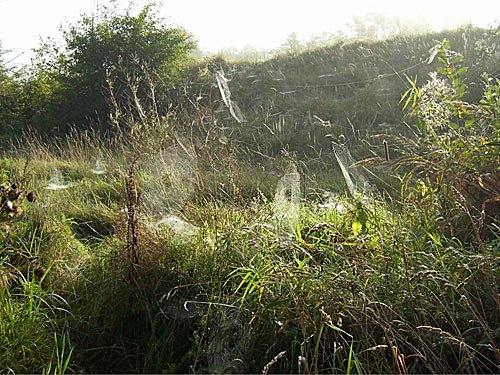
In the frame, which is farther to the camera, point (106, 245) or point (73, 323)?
point (106, 245)

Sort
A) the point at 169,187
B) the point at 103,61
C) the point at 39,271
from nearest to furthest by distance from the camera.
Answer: the point at 39,271 < the point at 169,187 < the point at 103,61

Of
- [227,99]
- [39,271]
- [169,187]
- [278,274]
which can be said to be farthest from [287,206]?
[227,99]

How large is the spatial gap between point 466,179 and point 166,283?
4.90 feet

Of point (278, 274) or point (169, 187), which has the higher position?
point (278, 274)

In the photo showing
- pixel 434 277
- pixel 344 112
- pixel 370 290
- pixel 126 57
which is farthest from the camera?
pixel 126 57

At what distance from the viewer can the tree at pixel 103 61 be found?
11.0 metres

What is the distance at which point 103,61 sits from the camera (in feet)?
36.6

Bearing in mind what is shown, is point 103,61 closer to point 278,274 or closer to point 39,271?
point 39,271

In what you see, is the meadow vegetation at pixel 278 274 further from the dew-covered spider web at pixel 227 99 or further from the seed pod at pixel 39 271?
the dew-covered spider web at pixel 227 99

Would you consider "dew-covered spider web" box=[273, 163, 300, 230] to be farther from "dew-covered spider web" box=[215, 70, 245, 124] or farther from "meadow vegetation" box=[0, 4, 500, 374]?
"dew-covered spider web" box=[215, 70, 245, 124]

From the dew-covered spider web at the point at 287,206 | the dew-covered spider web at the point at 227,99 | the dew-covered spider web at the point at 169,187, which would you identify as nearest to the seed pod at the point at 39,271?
the dew-covered spider web at the point at 169,187

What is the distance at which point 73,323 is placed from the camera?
8.69 feet

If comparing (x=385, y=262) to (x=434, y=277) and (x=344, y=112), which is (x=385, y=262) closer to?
(x=434, y=277)

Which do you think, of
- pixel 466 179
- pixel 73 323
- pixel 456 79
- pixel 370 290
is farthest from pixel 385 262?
pixel 73 323
